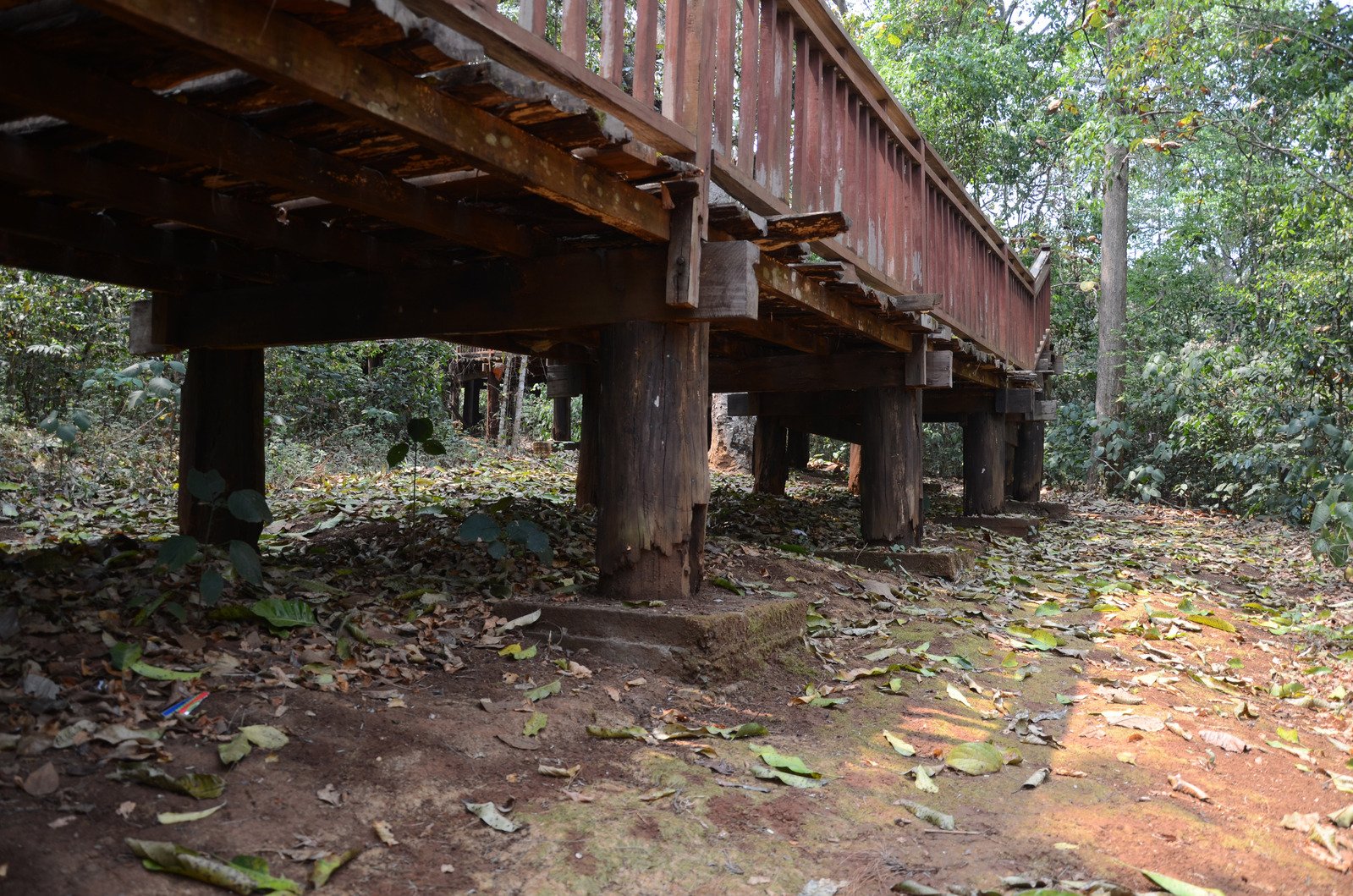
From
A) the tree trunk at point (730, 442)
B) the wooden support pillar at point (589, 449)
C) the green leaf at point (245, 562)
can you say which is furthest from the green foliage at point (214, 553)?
the tree trunk at point (730, 442)

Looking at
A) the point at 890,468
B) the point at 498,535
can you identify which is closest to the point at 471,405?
the point at 890,468

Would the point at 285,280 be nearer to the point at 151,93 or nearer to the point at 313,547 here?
the point at 313,547

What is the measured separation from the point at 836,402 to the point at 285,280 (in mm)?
5638

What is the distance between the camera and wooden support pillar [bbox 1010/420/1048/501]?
12344mm

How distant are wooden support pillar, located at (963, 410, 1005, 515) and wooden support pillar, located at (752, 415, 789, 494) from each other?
188 cm

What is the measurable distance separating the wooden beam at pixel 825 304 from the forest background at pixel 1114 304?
3.02 metres

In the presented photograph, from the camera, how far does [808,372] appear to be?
7559 mm

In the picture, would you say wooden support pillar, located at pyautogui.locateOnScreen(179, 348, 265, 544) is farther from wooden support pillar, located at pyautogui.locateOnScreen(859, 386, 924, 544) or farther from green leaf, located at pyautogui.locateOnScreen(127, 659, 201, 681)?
wooden support pillar, located at pyautogui.locateOnScreen(859, 386, 924, 544)

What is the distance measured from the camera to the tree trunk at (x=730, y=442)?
1352 centimetres

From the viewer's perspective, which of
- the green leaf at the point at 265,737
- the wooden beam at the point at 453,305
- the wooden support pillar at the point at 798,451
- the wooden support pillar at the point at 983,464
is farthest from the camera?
the wooden support pillar at the point at 798,451

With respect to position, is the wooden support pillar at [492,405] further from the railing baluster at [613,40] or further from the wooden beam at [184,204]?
the railing baluster at [613,40]

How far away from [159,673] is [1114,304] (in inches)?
583

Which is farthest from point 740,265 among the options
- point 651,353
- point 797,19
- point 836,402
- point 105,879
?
point 836,402

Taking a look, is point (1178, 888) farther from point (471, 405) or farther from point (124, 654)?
point (471, 405)
